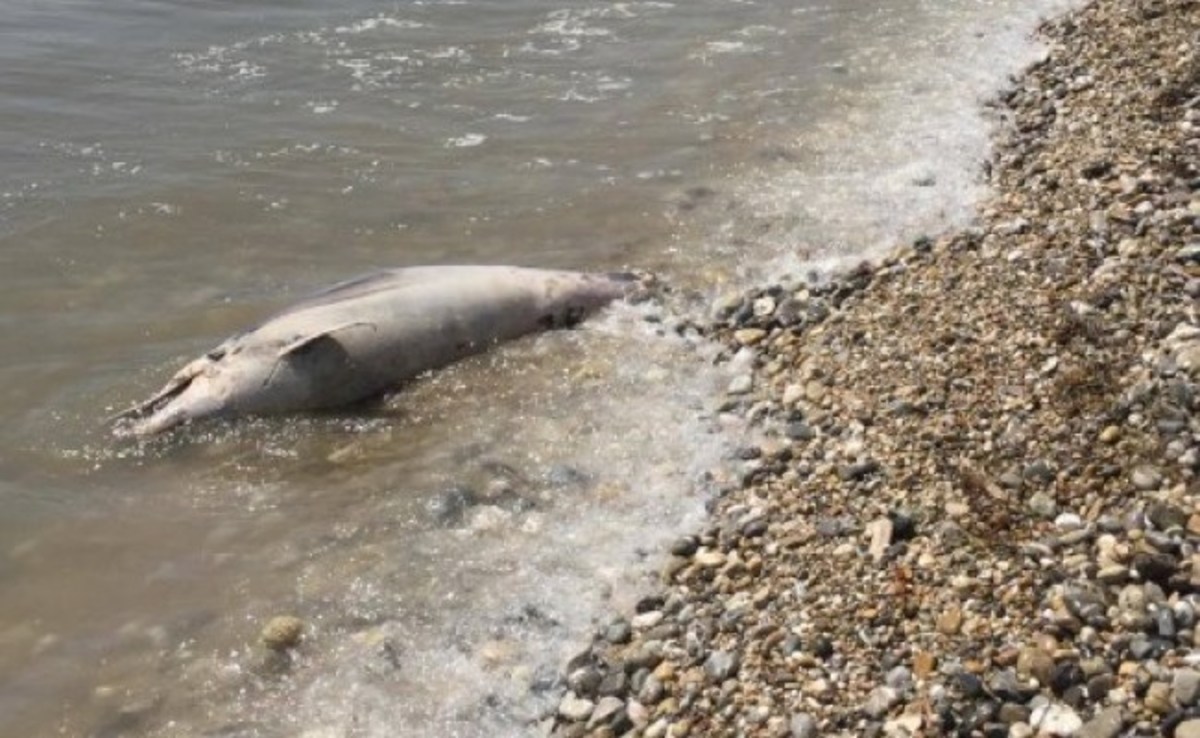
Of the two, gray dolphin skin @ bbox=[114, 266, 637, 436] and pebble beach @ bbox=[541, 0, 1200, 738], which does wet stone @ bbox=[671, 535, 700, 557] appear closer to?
pebble beach @ bbox=[541, 0, 1200, 738]

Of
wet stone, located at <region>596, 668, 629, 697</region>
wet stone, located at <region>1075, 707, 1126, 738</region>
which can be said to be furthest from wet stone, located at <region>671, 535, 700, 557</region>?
wet stone, located at <region>1075, 707, 1126, 738</region>

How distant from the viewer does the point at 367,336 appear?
34.1 feet

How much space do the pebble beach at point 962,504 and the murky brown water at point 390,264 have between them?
599 millimetres

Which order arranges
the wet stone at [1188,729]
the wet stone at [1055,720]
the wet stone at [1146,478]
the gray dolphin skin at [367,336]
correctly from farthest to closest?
the gray dolphin skin at [367,336]
the wet stone at [1146,478]
the wet stone at [1055,720]
the wet stone at [1188,729]

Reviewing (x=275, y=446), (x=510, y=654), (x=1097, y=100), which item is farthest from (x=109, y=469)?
(x=1097, y=100)

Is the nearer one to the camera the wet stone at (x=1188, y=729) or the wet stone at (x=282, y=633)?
the wet stone at (x=1188, y=729)

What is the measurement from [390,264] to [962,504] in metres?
6.98

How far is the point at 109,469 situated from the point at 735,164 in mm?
7930

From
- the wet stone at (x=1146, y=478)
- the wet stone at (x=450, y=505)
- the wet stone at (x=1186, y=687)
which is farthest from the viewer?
the wet stone at (x=450, y=505)

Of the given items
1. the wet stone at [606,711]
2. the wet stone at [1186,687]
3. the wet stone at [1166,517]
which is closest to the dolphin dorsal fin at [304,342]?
the wet stone at [606,711]

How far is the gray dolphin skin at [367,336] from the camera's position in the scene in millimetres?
9945

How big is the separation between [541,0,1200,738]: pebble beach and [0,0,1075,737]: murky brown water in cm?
60

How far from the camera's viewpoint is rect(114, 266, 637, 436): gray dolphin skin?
9945 millimetres

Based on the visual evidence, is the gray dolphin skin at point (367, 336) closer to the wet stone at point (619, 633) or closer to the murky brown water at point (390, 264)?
the murky brown water at point (390, 264)
